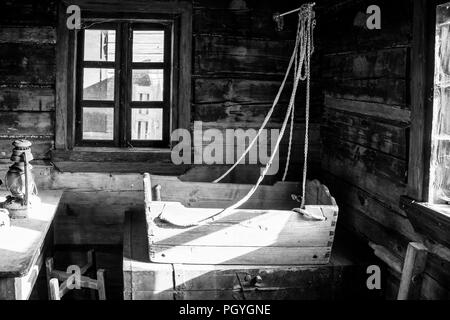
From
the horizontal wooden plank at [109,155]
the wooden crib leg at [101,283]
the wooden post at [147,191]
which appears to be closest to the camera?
the wooden post at [147,191]

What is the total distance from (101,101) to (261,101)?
4.91 feet

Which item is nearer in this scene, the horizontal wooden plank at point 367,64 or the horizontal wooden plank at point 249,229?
the horizontal wooden plank at point 367,64

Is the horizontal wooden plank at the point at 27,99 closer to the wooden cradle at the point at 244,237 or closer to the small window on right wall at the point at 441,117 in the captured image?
the wooden cradle at the point at 244,237

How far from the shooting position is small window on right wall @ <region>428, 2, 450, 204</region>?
10.7 feet

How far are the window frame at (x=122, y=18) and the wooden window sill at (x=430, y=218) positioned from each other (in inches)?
91.6

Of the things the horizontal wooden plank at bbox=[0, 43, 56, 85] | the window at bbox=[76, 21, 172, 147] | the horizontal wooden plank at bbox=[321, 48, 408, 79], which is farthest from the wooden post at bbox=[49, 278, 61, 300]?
the horizontal wooden plank at bbox=[321, 48, 408, 79]

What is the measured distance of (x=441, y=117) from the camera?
330 centimetres

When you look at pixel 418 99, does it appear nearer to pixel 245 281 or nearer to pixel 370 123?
pixel 370 123

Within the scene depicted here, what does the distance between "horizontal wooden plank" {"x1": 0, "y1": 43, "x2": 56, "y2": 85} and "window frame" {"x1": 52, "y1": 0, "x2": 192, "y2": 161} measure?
0.08 meters

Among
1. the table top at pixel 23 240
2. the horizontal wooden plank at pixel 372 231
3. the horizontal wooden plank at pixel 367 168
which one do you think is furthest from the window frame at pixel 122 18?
the horizontal wooden plank at pixel 372 231

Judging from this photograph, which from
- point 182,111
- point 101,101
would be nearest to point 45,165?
point 101,101

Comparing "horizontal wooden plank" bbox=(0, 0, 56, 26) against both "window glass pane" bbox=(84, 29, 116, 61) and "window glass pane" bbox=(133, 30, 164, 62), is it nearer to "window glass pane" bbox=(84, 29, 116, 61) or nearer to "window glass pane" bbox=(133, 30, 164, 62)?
"window glass pane" bbox=(84, 29, 116, 61)

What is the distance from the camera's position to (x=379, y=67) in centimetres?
408

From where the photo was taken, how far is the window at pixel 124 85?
5.18 m
